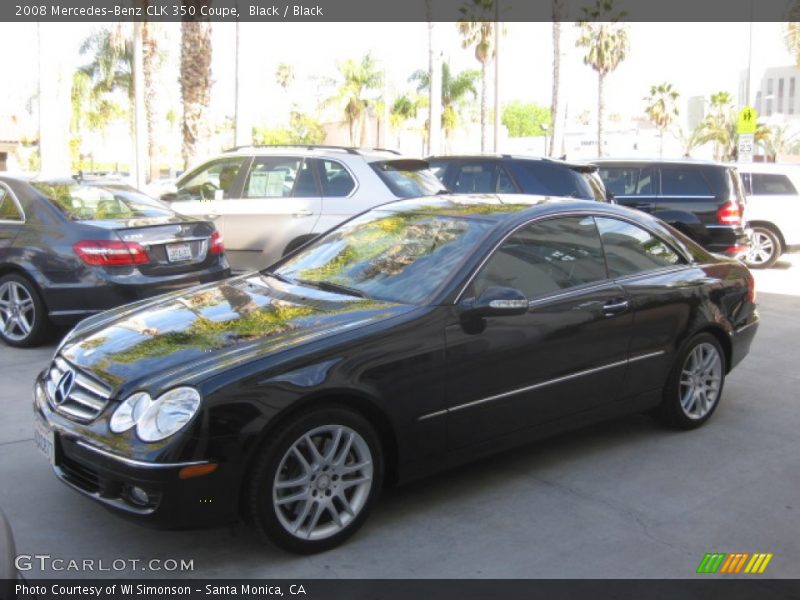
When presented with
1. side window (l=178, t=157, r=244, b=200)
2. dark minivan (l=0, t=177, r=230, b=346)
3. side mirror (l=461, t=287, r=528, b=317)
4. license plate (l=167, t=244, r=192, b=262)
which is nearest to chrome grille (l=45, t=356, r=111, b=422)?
side mirror (l=461, t=287, r=528, b=317)

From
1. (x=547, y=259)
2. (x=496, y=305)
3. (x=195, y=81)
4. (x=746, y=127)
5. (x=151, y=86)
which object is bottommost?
(x=496, y=305)

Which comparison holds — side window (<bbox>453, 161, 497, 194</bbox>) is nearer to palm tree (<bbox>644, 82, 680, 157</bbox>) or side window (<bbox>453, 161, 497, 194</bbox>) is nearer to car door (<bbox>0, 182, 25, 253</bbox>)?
car door (<bbox>0, 182, 25, 253</bbox>)

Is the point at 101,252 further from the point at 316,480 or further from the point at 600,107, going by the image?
the point at 600,107

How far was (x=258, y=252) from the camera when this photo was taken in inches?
377

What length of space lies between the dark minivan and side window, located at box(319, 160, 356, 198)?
6.17ft

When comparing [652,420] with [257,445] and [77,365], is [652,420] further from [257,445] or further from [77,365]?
[77,365]

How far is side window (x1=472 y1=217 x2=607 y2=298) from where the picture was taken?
4559 mm

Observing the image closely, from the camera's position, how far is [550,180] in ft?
34.5

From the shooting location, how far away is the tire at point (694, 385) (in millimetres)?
5387

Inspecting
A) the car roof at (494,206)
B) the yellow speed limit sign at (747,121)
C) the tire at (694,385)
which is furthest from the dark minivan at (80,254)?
the yellow speed limit sign at (747,121)

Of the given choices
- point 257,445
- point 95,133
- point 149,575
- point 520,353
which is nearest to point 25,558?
point 149,575

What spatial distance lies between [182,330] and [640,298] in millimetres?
2680

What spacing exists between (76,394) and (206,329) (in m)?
0.65
